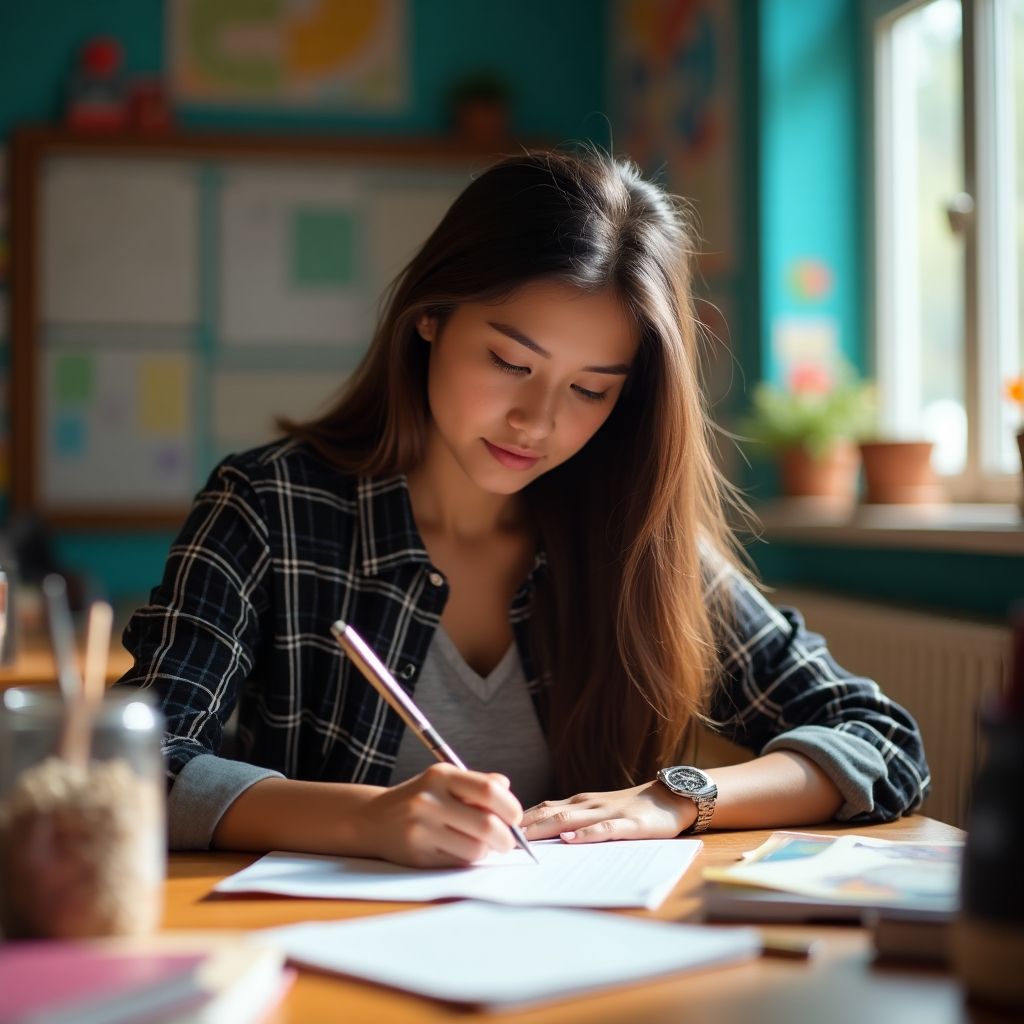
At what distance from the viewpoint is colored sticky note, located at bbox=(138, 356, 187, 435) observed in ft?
14.3

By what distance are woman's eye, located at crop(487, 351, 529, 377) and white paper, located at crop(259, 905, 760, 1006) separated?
2.29 feet

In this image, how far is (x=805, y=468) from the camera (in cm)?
314

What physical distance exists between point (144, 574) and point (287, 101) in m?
1.52

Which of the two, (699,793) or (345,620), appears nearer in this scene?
(699,793)

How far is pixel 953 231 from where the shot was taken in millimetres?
2816

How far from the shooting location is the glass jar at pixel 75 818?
72cm

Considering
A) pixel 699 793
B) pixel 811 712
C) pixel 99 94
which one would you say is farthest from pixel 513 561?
pixel 99 94

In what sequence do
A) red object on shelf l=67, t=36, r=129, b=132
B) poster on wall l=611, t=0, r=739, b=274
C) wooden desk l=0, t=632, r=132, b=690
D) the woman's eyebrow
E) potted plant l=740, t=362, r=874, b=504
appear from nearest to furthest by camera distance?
the woman's eyebrow, wooden desk l=0, t=632, r=132, b=690, potted plant l=740, t=362, r=874, b=504, poster on wall l=611, t=0, r=739, b=274, red object on shelf l=67, t=36, r=129, b=132

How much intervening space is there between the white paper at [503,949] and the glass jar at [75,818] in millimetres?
116

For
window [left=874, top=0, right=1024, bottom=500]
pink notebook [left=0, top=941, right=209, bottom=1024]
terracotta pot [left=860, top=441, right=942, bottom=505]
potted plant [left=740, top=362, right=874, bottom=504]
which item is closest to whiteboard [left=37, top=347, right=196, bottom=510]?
potted plant [left=740, top=362, right=874, bottom=504]

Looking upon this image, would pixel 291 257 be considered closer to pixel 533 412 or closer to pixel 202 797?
pixel 533 412

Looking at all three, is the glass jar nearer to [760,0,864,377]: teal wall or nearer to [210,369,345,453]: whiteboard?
[760,0,864,377]: teal wall

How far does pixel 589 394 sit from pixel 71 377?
3.17 metres

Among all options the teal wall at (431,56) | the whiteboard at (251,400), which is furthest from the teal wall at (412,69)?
the whiteboard at (251,400)
